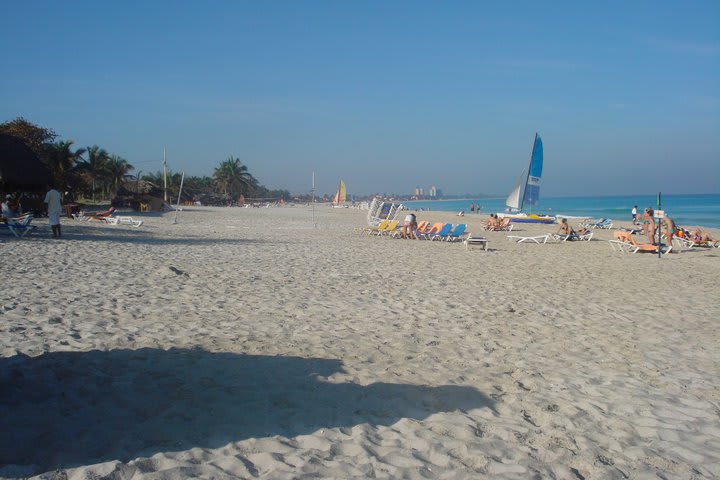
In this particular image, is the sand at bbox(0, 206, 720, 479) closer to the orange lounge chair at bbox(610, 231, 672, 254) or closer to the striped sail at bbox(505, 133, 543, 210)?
the orange lounge chair at bbox(610, 231, 672, 254)

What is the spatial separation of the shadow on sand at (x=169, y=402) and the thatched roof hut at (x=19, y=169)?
19599mm

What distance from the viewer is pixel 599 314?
663 centimetres

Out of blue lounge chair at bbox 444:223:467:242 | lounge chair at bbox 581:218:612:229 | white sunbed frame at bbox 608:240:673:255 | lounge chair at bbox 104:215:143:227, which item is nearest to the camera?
white sunbed frame at bbox 608:240:673:255

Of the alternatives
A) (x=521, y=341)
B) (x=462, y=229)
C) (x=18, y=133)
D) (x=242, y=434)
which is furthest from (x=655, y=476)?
(x=18, y=133)

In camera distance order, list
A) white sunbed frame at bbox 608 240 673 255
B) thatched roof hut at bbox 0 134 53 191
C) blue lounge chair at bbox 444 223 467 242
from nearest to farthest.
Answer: white sunbed frame at bbox 608 240 673 255, blue lounge chair at bbox 444 223 467 242, thatched roof hut at bbox 0 134 53 191

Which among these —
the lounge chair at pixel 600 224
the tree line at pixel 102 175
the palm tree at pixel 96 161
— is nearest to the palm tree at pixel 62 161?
the tree line at pixel 102 175

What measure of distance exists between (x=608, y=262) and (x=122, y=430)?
38.9ft

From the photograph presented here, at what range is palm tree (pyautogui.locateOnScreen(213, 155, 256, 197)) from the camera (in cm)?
8200

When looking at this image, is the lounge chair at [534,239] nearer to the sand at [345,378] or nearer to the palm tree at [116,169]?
the sand at [345,378]

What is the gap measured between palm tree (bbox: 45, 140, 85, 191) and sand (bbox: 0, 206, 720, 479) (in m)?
28.8

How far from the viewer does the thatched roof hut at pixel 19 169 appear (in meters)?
20.4

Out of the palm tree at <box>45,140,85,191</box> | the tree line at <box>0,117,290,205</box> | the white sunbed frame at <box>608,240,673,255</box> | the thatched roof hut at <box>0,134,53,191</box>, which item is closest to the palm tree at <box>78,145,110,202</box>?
the tree line at <box>0,117,290,205</box>

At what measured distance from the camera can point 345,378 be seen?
395cm

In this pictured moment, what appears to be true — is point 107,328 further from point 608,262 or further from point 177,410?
point 608,262
